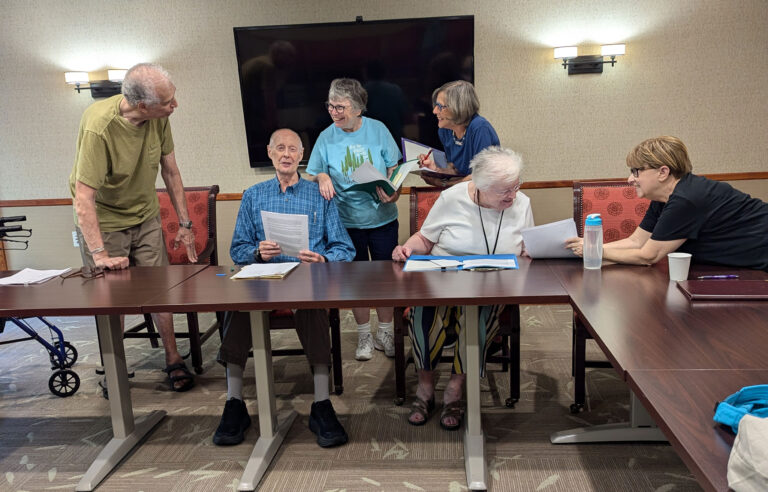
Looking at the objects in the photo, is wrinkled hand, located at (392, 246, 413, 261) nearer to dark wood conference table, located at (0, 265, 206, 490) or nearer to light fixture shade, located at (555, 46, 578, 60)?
dark wood conference table, located at (0, 265, 206, 490)

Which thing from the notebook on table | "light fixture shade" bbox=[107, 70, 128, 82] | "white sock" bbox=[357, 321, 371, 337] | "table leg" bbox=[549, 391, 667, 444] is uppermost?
"light fixture shade" bbox=[107, 70, 128, 82]

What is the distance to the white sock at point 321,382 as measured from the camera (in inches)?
91.7

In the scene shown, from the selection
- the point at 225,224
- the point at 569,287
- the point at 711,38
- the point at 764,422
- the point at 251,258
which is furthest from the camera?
the point at 225,224

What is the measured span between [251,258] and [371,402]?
0.82 m

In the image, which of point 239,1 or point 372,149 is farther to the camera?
point 239,1

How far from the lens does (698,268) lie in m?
2.08

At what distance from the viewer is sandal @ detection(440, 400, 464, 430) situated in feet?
7.66

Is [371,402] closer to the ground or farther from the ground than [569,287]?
closer to the ground

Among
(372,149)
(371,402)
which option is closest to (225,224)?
(372,149)

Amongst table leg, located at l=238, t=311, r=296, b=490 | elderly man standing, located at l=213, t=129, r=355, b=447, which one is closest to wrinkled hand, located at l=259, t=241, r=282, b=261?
elderly man standing, located at l=213, t=129, r=355, b=447

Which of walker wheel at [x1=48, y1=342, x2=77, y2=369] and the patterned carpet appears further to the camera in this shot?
walker wheel at [x1=48, y1=342, x2=77, y2=369]

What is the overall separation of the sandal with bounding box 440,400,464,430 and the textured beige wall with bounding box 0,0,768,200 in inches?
88.5

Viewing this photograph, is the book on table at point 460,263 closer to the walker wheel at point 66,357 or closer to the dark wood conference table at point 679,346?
the dark wood conference table at point 679,346

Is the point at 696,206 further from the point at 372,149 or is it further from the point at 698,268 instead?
the point at 372,149
